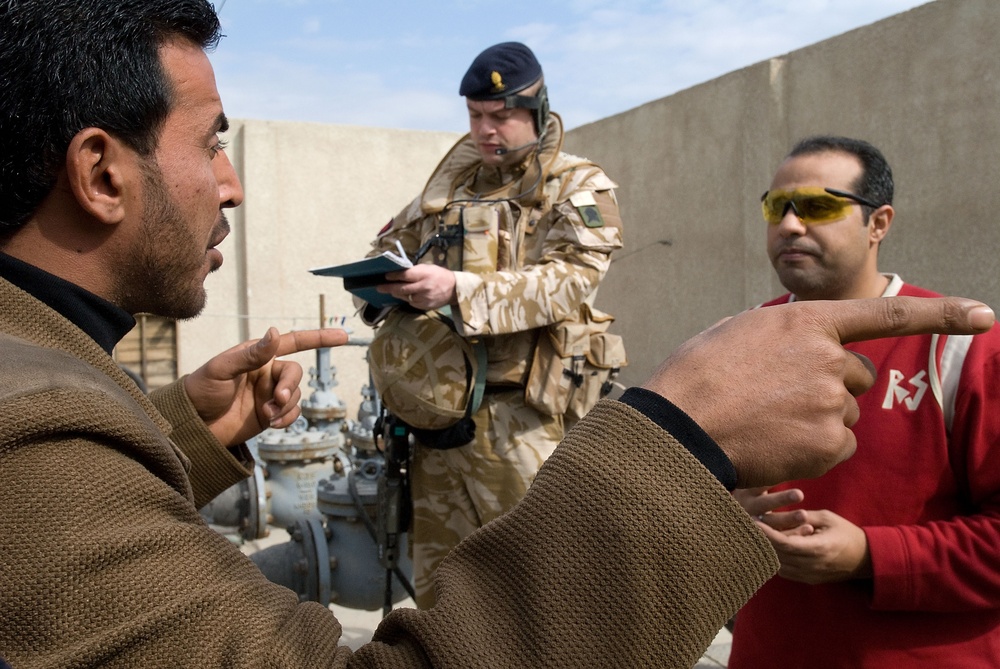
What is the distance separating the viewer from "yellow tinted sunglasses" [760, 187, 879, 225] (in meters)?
2.34

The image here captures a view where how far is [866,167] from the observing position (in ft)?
7.87

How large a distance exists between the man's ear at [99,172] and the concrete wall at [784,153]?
5616 millimetres

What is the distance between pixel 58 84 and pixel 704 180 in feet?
23.9

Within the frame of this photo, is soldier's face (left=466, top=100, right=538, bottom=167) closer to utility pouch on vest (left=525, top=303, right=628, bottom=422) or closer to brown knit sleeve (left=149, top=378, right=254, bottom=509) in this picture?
utility pouch on vest (left=525, top=303, right=628, bottom=422)

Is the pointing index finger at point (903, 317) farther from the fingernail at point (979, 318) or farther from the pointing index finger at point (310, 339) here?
the pointing index finger at point (310, 339)

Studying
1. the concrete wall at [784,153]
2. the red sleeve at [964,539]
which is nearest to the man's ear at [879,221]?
the red sleeve at [964,539]

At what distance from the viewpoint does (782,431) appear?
0.94m

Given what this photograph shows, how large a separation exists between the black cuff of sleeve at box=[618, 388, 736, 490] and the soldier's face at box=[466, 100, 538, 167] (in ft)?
8.74

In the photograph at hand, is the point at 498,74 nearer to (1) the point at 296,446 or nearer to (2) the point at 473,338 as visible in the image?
(2) the point at 473,338

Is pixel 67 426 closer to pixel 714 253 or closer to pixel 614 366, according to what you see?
pixel 614 366

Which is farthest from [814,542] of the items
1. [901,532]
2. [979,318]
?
[979,318]

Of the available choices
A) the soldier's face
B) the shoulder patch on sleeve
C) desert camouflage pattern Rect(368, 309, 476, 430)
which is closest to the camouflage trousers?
desert camouflage pattern Rect(368, 309, 476, 430)

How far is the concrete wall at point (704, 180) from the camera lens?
18.5ft

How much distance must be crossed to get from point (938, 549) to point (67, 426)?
1.71 m
